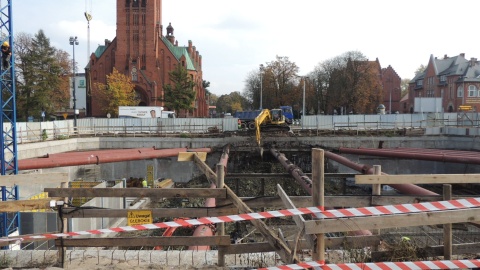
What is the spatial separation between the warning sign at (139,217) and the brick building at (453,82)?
58.6m

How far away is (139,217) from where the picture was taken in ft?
18.2

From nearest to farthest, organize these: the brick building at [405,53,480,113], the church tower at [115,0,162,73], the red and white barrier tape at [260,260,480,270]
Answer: the red and white barrier tape at [260,260,480,270]
the church tower at [115,0,162,73]
the brick building at [405,53,480,113]

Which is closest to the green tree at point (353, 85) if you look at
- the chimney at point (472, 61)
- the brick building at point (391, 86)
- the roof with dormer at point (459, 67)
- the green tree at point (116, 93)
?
the roof with dormer at point (459, 67)

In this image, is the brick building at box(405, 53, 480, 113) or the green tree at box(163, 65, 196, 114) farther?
the brick building at box(405, 53, 480, 113)

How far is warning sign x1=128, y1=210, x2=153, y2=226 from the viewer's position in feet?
18.1

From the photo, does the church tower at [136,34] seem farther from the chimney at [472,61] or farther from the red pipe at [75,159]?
the chimney at [472,61]

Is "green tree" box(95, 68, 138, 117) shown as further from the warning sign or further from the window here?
the window

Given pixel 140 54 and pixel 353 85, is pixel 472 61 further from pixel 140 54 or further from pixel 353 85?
pixel 140 54

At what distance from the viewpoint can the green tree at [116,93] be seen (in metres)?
52.1

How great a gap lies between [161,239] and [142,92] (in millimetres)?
55328

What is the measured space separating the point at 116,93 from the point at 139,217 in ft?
162

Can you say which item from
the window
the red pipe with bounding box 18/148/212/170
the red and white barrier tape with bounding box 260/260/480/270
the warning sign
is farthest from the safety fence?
the red and white barrier tape with bounding box 260/260/480/270

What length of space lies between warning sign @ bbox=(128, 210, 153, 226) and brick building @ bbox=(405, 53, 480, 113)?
58594 mm

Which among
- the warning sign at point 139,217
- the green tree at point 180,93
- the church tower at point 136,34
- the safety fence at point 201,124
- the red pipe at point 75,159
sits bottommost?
the red pipe at point 75,159
